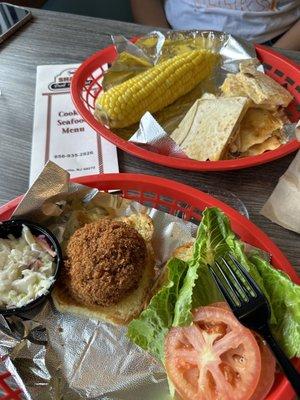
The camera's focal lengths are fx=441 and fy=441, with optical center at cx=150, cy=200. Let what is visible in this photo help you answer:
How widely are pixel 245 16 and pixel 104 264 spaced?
1248 mm

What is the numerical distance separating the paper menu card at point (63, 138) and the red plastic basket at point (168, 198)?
0.11 metres

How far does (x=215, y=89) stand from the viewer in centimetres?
137

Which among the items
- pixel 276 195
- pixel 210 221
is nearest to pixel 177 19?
pixel 276 195

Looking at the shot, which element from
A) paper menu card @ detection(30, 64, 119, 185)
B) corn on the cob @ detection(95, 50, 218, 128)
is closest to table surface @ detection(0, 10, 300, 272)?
paper menu card @ detection(30, 64, 119, 185)

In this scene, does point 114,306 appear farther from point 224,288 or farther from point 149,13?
point 149,13

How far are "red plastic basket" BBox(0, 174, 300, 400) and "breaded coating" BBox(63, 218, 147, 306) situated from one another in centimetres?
15

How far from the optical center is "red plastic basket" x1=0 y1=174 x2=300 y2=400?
0.89 meters

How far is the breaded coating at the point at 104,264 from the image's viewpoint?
2.64ft

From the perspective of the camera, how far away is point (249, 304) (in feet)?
2.23

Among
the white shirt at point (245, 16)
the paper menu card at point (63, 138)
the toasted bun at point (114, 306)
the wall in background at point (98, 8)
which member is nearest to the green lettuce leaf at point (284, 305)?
the toasted bun at point (114, 306)

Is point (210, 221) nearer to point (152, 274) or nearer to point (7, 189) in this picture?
point (152, 274)

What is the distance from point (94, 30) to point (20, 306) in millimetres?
1072

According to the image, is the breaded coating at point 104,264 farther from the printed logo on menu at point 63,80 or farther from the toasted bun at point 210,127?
the printed logo on menu at point 63,80

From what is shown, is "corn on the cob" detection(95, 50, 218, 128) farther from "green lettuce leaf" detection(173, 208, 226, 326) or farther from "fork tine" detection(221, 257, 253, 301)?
"fork tine" detection(221, 257, 253, 301)
